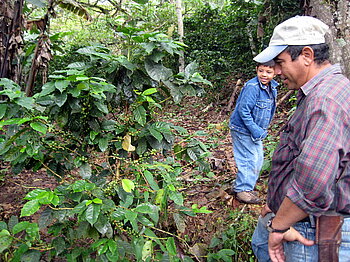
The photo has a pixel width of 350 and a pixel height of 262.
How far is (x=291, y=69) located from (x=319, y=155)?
0.52 m

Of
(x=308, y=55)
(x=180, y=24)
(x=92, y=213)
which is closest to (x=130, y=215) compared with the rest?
(x=92, y=213)

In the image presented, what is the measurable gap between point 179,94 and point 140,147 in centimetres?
53

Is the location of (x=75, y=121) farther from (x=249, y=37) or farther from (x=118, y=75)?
(x=249, y=37)

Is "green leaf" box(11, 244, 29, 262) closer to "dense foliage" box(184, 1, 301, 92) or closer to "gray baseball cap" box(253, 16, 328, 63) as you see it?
"gray baseball cap" box(253, 16, 328, 63)

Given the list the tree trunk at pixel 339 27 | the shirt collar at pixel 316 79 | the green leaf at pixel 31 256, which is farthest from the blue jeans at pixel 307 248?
the tree trunk at pixel 339 27

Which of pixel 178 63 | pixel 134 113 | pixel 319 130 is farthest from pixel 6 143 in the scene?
pixel 178 63

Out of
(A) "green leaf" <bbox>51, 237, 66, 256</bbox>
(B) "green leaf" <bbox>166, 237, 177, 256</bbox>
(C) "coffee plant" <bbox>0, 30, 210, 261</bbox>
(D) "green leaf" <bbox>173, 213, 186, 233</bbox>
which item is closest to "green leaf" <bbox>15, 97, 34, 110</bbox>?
(C) "coffee plant" <bbox>0, 30, 210, 261</bbox>

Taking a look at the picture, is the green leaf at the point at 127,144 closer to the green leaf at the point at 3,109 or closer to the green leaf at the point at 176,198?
the green leaf at the point at 176,198

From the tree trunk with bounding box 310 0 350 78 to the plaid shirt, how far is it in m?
1.68

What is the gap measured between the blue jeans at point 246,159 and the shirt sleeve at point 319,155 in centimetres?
223

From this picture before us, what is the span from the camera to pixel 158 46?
96.9 inches

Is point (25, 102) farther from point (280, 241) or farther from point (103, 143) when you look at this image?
point (280, 241)

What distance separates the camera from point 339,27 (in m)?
3.22

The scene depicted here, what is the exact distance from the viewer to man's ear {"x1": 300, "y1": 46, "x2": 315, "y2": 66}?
1.72 m
